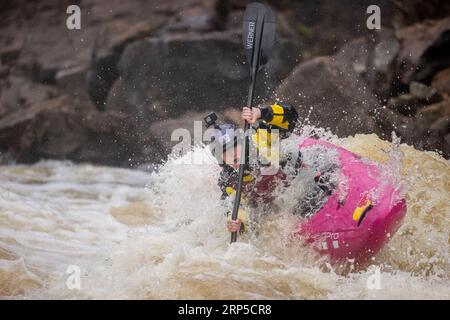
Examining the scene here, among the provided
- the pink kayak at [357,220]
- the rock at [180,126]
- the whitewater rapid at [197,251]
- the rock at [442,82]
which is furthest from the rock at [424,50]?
the pink kayak at [357,220]

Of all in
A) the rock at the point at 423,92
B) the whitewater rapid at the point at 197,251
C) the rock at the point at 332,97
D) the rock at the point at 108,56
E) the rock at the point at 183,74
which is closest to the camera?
the whitewater rapid at the point at 197,251

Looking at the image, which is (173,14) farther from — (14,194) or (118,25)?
(14,194)

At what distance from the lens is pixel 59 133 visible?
26.7 feet

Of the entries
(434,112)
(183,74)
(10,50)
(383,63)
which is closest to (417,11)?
(383,63)

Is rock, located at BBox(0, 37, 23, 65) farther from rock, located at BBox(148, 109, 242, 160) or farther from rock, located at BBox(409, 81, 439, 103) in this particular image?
rock, located at BBox(409, 81, 439, 103)

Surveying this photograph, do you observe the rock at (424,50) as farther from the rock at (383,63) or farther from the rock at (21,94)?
the rock at (21,94)

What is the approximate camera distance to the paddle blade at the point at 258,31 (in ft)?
13.0

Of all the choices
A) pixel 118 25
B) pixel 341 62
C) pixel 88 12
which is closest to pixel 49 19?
pixel 88 12

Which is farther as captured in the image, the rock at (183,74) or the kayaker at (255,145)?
the rock at (183,74)

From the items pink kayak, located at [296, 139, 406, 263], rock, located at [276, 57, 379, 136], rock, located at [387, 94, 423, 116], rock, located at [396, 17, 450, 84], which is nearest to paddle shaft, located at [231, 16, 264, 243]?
pink kayak, located at [296, 139, 406, 263]

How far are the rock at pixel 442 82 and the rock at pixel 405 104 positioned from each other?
0.87 ft

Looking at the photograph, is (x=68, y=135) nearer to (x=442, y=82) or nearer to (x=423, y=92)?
(x=423, y=92)

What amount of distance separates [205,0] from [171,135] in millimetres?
2073

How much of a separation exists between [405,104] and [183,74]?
3166mm
